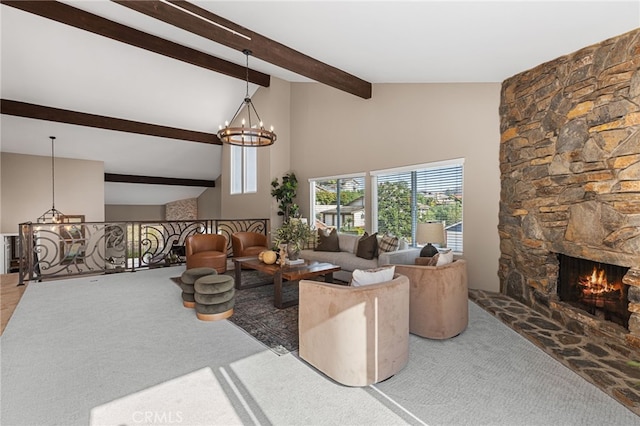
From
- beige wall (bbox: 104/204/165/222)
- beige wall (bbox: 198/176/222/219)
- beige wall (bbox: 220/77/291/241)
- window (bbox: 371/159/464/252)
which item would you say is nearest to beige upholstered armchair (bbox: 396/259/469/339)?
window (bbox: 371/159/464/252)

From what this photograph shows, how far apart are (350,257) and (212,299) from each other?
2465mm

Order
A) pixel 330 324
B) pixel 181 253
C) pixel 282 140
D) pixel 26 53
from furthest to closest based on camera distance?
1. pixel 181 253
2. pixel 282 140
3. pixel 26 53
4. pixel 330 324

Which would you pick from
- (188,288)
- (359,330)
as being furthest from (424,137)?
(188,288)

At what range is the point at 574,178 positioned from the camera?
3258 mm

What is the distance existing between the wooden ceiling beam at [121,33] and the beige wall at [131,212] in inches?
342

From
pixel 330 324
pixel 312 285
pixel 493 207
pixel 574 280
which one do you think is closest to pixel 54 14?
pixel 312 285

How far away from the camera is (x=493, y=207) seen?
4445mm

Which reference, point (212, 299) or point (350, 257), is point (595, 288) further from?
point (212, 299)

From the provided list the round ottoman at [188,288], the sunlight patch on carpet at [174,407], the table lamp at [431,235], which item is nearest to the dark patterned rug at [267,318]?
the round ottoman at [188,288]

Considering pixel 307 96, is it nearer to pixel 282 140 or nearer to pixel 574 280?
pixel 282 140

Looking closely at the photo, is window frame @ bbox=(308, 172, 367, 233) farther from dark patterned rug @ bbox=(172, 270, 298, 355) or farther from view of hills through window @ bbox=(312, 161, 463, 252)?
dark patterned rug @ bbox=(172, 270, 298, 355)

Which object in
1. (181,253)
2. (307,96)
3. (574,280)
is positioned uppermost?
(307,96)

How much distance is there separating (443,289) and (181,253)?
9.48 m

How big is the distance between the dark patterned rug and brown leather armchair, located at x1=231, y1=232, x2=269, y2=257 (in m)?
1.44
